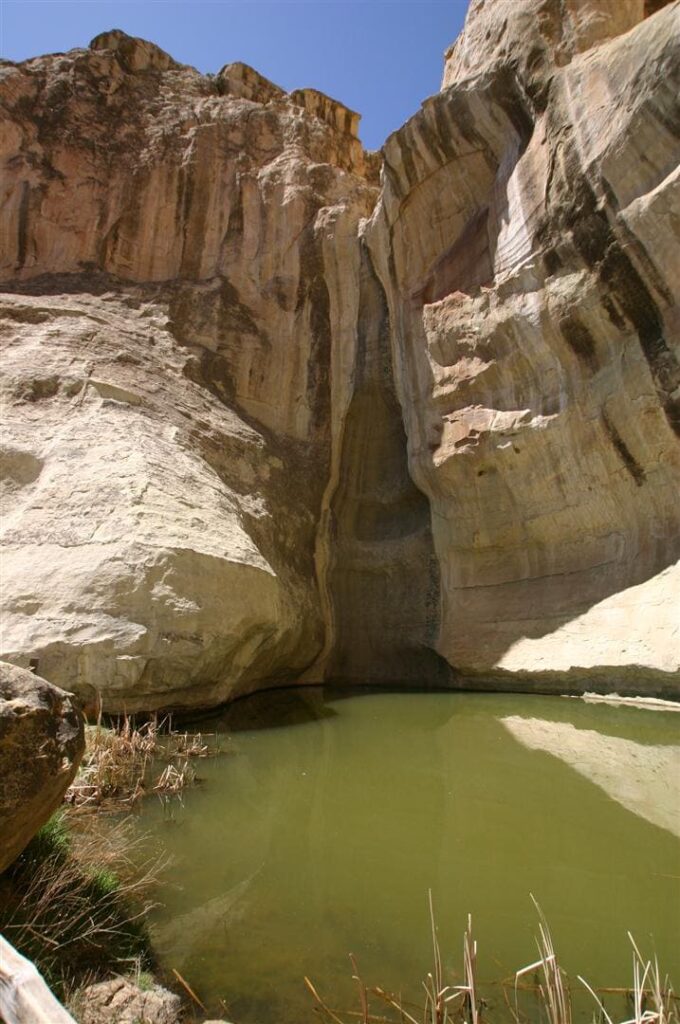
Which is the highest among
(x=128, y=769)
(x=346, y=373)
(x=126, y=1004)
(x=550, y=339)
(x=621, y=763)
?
(x=346, y=373)

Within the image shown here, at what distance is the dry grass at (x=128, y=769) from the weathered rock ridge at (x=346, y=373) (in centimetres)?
174

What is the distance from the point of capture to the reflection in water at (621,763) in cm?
441

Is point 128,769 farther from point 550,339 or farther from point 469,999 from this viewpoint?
point 550,339

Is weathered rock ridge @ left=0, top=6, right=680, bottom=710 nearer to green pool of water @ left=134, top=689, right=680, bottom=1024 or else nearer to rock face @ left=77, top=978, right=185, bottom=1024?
green pool of water @ left=134, top=689, right=680, bottom=1024

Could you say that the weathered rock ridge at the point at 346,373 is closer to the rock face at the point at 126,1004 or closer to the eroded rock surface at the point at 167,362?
the eroded rock surface at the point at 167,362

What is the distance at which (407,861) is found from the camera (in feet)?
11.6

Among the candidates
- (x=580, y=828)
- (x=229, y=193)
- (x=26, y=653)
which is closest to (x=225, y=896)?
(x=580, y=828)

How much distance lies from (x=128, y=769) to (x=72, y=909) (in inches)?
94.8

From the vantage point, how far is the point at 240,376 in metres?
13.0

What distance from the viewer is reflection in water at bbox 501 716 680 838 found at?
4414 mm

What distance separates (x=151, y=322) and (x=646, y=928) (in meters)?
12.2

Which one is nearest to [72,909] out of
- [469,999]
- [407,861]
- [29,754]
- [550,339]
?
[29,754]

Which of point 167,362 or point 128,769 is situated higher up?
point 167,362

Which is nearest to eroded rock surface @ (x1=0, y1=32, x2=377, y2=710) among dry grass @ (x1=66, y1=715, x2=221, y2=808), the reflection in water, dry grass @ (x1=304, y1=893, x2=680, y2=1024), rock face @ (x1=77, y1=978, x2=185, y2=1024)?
dry grass @ (x1=66, y1=715, x2=221, y2=808)
